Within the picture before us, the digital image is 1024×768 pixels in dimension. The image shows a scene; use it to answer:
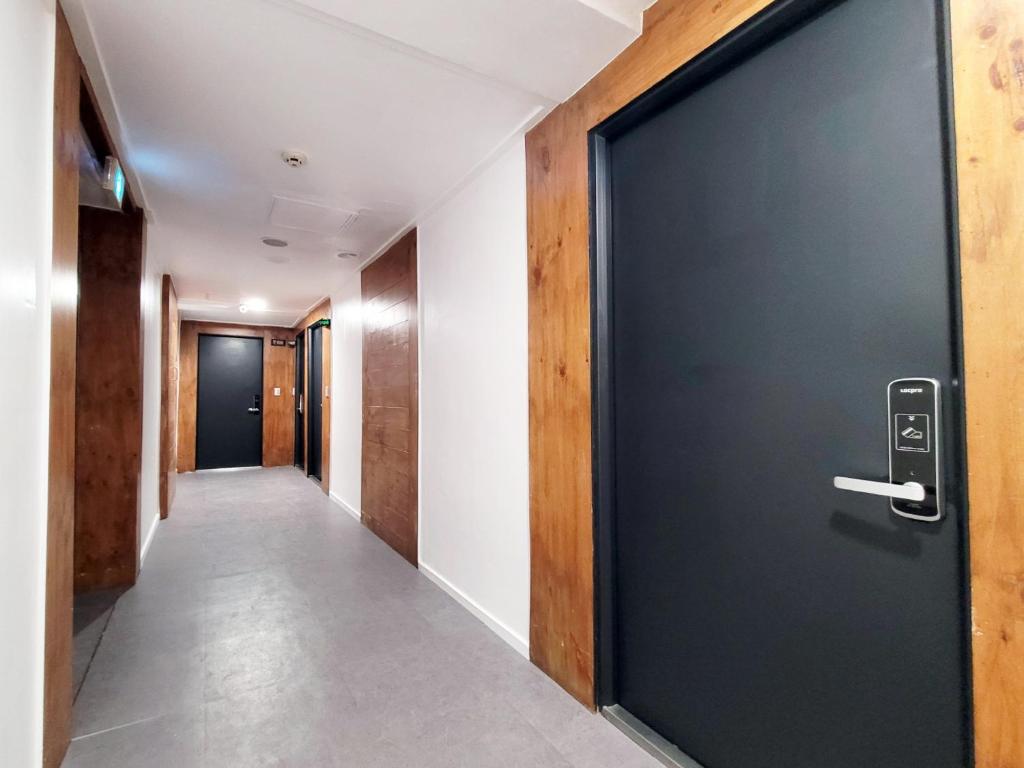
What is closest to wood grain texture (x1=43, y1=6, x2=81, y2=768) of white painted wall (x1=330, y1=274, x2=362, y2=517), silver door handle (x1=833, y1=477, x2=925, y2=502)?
silver door handle (x1=833, y1=477, x2=925, y2=502)

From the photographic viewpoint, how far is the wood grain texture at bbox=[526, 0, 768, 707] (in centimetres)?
188

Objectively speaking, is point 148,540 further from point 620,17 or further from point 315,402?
point 620,17

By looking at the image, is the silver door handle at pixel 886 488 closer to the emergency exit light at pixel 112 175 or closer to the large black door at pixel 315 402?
the emergency exit light at pixel 112 175

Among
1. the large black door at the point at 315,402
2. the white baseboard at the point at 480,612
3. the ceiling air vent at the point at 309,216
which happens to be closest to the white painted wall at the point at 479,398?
the white baseboard at the point at 480,612

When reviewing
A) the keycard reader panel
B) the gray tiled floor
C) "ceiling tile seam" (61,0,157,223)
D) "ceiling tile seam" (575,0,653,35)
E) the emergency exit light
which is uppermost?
"ceiling tile seam" (61,0,157,223)

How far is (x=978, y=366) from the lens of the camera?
0.95 meters

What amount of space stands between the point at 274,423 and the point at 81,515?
5210 millimetres

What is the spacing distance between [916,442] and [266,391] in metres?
8.73

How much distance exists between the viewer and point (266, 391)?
26.9 feet

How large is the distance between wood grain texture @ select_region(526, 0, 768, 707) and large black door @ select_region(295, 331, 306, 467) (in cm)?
657

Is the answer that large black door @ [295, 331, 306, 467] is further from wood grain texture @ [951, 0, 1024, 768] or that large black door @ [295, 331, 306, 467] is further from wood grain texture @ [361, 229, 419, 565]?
wood grain texture @ [951, 0, 1024, 768]

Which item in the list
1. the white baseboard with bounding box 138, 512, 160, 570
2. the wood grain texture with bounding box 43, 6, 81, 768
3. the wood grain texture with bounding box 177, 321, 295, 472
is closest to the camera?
the wood grain texture with bounding box 43, 6, 81, 768

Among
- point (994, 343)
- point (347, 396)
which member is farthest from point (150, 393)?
point (994, 343)

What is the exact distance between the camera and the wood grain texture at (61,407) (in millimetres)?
1484
